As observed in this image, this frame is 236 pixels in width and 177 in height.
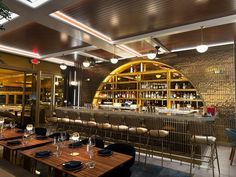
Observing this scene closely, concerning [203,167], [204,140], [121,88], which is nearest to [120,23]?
[204,140]

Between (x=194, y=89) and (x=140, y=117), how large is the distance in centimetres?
288

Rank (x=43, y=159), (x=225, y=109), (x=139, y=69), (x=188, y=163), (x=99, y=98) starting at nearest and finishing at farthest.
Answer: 1. (x=43, y=159)
2. (x=188, y=163)
3. (x=225, y=109)
4. (x=139, y=69)
5. (x=99, y=98)

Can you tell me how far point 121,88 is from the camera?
8297 millimetres

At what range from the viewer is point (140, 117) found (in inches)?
176

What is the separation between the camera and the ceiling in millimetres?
3481

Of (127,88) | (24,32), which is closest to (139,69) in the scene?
(127,88)

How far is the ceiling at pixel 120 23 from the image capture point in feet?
11.4

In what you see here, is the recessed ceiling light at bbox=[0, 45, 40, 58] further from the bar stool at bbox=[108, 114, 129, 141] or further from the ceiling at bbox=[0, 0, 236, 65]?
the bar stool at bbox=[108, 114, 129, 141]

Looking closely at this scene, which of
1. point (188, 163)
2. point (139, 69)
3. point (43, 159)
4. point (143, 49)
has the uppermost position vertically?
point (143, 49)

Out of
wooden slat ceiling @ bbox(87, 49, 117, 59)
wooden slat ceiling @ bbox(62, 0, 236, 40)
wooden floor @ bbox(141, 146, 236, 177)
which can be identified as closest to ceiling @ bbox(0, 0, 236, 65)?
wooden slat ceiling @ bbox(62, 0, 236, 40)

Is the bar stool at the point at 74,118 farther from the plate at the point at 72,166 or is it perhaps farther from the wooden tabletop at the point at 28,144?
the plate at the point at 72,166

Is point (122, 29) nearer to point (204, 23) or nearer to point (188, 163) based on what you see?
point (204, 23)

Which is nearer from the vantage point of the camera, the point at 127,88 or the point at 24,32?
the point at 24,32

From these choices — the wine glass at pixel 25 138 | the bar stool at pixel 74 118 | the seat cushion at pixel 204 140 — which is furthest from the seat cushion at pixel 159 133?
the bar stool at pixel 74 118
